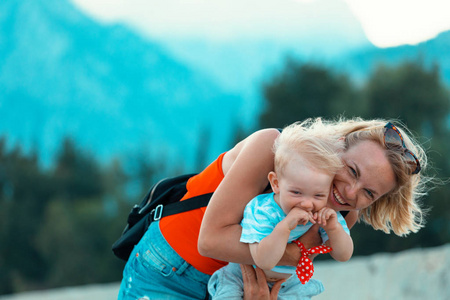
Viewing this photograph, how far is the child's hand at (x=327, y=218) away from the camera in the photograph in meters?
1.79

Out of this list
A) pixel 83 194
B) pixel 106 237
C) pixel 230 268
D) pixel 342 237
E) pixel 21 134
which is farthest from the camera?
pixel 21 134

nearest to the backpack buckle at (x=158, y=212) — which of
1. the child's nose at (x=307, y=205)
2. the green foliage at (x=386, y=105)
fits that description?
the child's nose at (x=307, y=205)

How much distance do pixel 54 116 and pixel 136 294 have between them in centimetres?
4007

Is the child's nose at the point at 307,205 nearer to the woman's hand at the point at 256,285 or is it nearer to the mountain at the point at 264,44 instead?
the woman's hand at the point at 256,285

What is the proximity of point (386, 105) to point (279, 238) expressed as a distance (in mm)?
18081

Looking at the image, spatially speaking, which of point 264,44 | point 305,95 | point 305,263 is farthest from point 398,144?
point 264,44

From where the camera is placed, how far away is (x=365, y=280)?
7.50m

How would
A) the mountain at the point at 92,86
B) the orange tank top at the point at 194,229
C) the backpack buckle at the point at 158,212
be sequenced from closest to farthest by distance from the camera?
1. the orange tank top at the point at 194,229
2. the backpack buckle at the point at 158,212
3. the mountain at the point at 92,86

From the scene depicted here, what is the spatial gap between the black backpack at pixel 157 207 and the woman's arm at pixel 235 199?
169 mm

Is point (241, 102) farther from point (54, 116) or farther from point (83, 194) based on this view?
point (83, 194)

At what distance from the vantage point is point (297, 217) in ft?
5.80

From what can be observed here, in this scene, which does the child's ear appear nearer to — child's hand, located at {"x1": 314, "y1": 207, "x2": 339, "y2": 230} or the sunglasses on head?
child's hand, located at {"x1": 314, "y1": 207, "x2": 339, "y2": 230}

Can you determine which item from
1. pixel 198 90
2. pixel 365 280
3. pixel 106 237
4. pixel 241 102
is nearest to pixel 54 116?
pixel 198 90

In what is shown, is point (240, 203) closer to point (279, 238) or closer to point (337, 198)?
point (279, 238)
